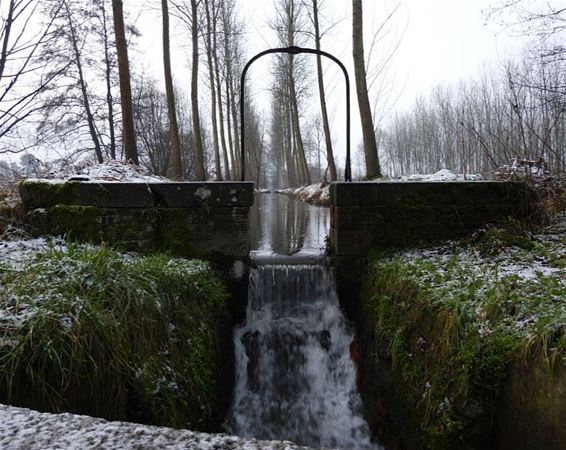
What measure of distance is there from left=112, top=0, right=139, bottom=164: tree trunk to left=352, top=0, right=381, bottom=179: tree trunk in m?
5.80

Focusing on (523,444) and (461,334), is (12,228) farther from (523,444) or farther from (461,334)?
(523,444)

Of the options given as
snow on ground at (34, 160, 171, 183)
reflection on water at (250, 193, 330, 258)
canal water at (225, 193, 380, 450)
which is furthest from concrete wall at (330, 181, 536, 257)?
snow on ground at (34, 160, 171, 183)

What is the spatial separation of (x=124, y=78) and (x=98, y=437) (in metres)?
10.4

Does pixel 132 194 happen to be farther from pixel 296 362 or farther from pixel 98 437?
pixel 98 437

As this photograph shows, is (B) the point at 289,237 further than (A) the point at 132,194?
Yes

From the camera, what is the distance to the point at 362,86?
422 inches

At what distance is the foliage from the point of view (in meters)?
2.94

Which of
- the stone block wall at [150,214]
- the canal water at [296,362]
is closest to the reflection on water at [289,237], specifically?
the canal water at [296,362]

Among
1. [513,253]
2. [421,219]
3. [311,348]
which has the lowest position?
[311,348]

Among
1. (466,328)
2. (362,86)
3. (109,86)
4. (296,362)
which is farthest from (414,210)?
(109,86)

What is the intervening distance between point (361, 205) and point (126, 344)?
12.2ft

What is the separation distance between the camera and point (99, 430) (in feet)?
5.84

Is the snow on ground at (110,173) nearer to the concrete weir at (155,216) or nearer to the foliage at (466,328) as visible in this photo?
the concrete weir at (155,216)

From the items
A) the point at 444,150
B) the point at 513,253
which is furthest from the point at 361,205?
the point at 444,150
